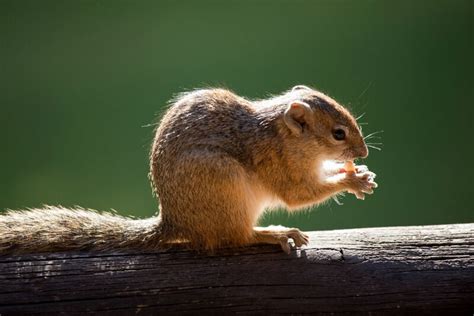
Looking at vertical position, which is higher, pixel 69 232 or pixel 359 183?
pixel 359 183

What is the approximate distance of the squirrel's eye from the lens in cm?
379

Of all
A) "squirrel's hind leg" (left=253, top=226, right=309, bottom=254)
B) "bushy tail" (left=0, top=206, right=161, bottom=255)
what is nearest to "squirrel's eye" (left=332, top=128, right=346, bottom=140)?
"squirrel's hind leg" (left=253, top=226, right=309, bottom=254)

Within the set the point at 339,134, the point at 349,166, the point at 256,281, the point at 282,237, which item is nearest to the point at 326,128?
the point at 339,134

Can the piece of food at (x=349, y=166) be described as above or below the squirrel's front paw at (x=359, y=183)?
above

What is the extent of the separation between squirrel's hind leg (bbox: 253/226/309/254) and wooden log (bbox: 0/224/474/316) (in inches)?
2.1

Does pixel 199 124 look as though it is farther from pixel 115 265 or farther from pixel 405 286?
pixel 405 286

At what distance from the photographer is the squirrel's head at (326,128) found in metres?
3.73

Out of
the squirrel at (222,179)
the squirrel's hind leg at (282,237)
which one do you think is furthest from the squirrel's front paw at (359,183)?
the squirrel's hind leg at (282,237)

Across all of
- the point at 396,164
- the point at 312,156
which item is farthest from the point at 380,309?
the point at 396,164

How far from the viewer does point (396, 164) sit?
771cm

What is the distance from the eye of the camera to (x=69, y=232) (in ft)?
10.7

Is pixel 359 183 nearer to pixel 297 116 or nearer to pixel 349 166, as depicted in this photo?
pixel 349 166

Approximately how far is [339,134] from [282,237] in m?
0.71

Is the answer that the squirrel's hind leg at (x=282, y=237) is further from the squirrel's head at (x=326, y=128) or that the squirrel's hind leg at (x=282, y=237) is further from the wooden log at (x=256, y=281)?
the squirrel's head at (x=326, y=128)
